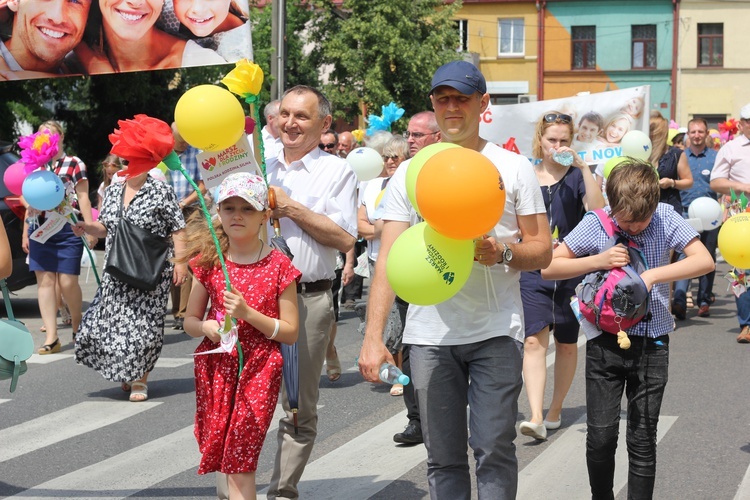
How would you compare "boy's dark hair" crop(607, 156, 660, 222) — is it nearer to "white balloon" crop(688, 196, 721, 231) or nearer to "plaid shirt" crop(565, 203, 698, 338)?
"plaid shirt" crop(565, 203, 698, 338)

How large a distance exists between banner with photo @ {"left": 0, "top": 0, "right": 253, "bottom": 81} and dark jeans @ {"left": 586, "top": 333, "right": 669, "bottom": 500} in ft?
9.24

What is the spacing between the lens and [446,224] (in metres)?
3.75

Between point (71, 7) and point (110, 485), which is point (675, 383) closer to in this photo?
point (110, 485)

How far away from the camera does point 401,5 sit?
42.5 metres

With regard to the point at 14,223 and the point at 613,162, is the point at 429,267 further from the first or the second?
the point at 14,223

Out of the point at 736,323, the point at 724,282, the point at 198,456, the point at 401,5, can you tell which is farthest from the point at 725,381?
the point at 401,5

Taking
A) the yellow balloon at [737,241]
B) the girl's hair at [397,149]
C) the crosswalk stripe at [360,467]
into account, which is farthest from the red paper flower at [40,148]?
the yellow balloon at [737,241]

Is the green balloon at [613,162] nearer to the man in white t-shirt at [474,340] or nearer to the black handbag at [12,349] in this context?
the man in white t-shirt at [474,340]

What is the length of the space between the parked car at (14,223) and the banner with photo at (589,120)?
5.14 m

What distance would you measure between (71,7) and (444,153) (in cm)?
383

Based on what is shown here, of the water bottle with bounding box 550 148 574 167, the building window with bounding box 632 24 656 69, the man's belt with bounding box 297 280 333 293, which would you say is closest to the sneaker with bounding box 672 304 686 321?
the water bottle with bounding box 550 148 574 167

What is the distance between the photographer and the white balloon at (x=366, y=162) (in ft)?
35.8

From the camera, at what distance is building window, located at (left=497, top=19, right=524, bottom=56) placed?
178 ft

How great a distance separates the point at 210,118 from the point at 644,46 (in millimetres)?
51964
